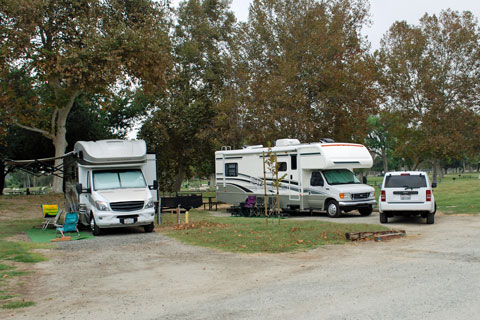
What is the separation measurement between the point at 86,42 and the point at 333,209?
12.3m

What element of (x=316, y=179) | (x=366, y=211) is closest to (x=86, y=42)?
(x=316, y=179)

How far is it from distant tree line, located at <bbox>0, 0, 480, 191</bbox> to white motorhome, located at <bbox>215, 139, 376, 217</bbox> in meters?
4.83

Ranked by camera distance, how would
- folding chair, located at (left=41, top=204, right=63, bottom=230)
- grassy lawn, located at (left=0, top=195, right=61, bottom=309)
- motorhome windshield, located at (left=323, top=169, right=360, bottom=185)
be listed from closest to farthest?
grassy lawn, located at (left=0, top=195, right=61, bottom=309) < folding chair, located at (left=41, top=204, right=63, bottom=230) < motorhome windshield, located at (left=323, top=169, right=360, bottom=185)

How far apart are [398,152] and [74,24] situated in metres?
32.9

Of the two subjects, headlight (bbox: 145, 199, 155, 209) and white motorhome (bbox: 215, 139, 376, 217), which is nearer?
headlight (bbox: 145, 199, 155, 209)

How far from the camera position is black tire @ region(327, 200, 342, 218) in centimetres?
2003

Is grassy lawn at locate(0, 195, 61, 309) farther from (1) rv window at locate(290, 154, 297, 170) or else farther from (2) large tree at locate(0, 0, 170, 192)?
(1) rv window at locate(290, 154, 297, 170)

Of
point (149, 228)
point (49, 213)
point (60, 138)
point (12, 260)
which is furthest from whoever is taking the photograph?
point (60, 138)

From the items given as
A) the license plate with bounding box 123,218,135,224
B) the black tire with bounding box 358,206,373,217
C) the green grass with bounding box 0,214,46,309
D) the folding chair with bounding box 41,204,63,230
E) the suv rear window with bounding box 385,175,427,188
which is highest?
the suv rear window with bounding box 385,175,427,188

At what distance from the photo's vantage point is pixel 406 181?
16.7 metres

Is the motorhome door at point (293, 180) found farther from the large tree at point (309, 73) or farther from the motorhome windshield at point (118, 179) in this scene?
the motorhome windshield at point (118, 179)

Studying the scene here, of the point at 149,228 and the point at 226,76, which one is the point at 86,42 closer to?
the point at 149,228

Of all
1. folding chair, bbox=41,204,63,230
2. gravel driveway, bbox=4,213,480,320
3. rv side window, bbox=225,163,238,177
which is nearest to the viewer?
gravel driveway, bbox=4,213,480,320

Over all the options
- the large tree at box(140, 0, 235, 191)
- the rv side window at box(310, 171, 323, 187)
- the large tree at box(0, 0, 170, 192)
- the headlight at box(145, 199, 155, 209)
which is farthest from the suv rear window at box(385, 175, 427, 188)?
the large tree at box(140, 0, 235, 191)
